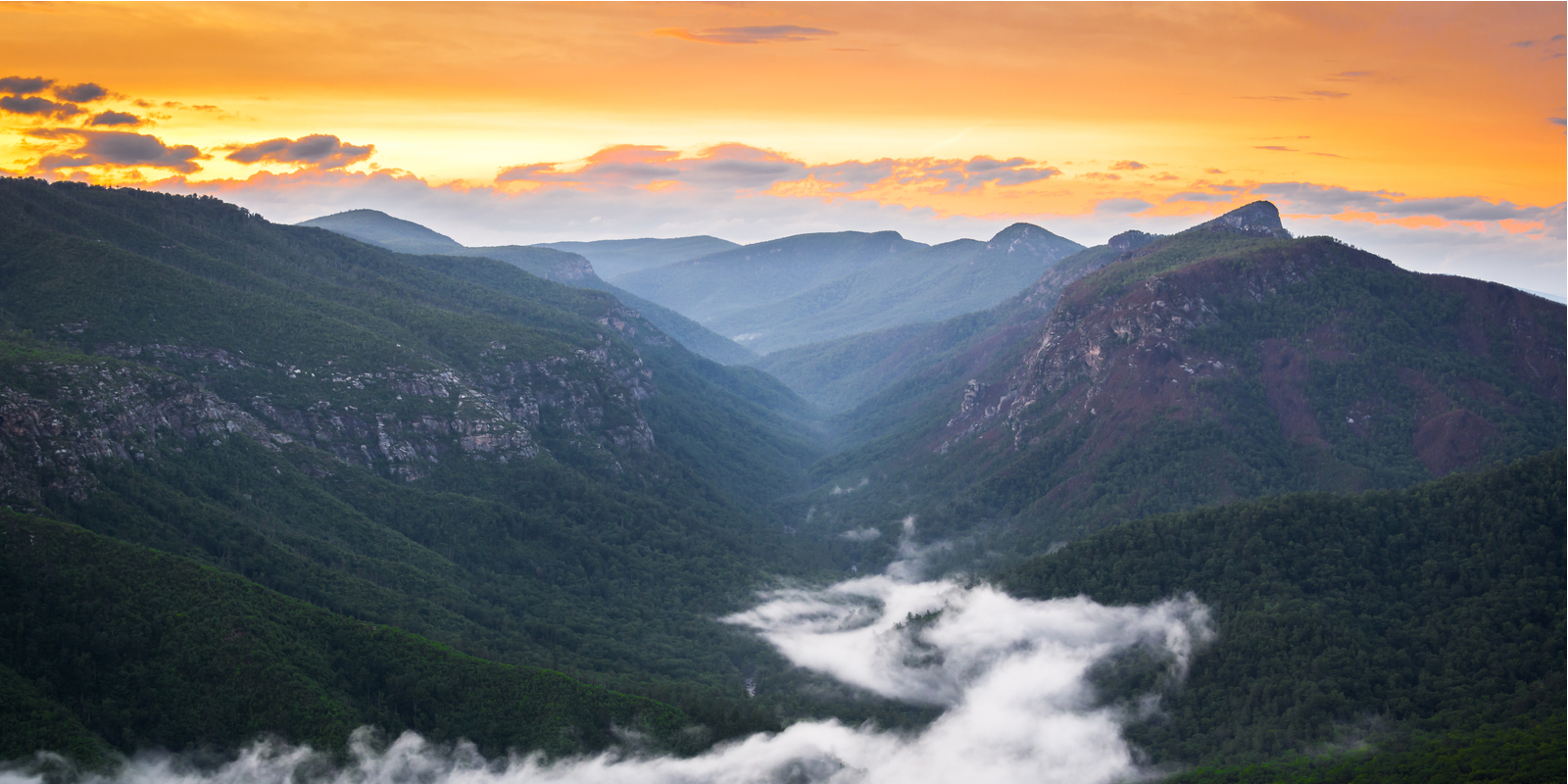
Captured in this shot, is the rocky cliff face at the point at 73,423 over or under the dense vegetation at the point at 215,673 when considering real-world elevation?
over

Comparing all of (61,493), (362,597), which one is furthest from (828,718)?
(61,493)

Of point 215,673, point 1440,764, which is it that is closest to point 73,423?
point 215,673

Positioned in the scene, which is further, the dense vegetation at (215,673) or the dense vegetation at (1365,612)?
the dense vegetation at (1365,612)

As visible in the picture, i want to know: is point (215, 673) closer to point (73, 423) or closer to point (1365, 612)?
point (73, 423)

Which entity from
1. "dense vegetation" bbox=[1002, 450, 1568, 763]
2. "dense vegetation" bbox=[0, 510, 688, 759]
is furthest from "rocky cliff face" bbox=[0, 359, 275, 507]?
"dense vegetation" bbox=[1002, 450, 1568, 763]

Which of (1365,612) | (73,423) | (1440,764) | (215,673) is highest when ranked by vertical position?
Answer: (73,423)

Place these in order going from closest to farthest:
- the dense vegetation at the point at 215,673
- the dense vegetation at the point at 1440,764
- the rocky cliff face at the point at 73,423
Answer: the dense vegetation at the point at 1440,764 → the dense vegetation at the point at 215,673 → the rocky cliff face at the point at 73,423

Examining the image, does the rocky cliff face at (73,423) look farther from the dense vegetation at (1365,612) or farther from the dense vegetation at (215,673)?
the dense vegetation at (1365,612)

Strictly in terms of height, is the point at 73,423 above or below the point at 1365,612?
above

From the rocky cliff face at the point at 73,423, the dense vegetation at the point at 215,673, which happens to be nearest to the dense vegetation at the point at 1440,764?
the dense vegetation at the point at 215,673

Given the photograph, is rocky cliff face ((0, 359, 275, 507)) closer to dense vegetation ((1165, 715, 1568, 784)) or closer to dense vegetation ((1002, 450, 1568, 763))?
dense vegetation ((1002, 450, 1568, 763))
